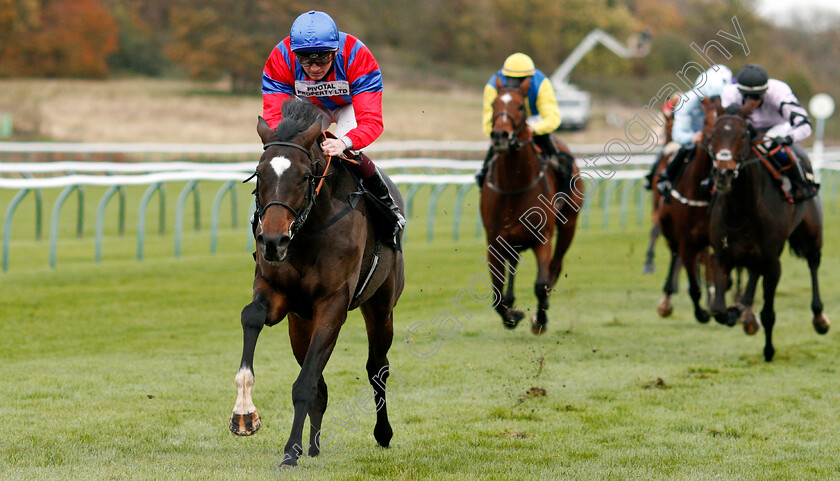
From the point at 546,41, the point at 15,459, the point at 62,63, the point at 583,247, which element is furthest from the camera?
the point at 546,41

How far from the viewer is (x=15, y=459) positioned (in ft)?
14.1

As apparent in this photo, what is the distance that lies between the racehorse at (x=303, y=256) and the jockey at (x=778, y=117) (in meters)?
3.80

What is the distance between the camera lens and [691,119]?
879 centimetres

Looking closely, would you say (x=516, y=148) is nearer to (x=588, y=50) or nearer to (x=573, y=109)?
(x=573, y=109)

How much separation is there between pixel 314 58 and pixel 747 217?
3.90 meters

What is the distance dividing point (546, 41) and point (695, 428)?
43551 millimetres

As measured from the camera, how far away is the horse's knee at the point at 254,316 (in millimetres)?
4000

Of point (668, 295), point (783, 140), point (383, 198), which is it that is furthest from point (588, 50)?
point (383, 198)

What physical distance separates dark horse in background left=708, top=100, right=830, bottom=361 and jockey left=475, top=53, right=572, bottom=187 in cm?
141

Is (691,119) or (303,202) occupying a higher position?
(691,119)

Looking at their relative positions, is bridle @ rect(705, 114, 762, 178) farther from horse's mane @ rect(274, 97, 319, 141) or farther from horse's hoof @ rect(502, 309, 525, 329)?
horse's mane @ rect(274, 97, 319, 141)

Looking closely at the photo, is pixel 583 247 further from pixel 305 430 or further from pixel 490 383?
pixel 305 430

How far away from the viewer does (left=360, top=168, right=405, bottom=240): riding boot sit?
185 inches

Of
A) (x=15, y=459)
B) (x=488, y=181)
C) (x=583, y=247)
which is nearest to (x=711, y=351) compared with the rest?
(x=488, y=181)
